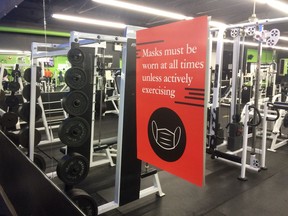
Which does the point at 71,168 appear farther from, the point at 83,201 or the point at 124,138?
the point at 124,138

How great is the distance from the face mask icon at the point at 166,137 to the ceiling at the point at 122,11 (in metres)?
6.05

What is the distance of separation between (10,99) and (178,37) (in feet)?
14.8

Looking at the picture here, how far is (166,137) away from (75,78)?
56.0 inches

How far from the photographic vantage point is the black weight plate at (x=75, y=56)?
2.21 meters

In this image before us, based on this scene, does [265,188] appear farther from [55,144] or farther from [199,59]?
[55,144]

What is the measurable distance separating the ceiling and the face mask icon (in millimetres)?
6052

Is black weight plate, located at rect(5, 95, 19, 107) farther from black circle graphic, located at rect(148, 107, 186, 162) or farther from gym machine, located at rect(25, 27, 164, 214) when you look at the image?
black circle graphic, located at rect(148, 107, 186, 162)

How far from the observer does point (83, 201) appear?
2.26 meters

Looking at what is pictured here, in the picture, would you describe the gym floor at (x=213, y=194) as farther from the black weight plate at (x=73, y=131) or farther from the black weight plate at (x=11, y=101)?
the black weight plate at (x=11, y=101)

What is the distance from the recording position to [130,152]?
2.42 meters

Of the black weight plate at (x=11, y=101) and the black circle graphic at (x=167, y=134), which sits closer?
the black circle graphic at (x=167, y=134)

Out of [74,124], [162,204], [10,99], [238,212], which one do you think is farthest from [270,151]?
[10,99]

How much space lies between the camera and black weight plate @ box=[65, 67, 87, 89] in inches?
88.8

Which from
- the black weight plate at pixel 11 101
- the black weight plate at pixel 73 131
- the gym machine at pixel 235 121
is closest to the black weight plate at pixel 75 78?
the black weight plate at pixel 73 131
